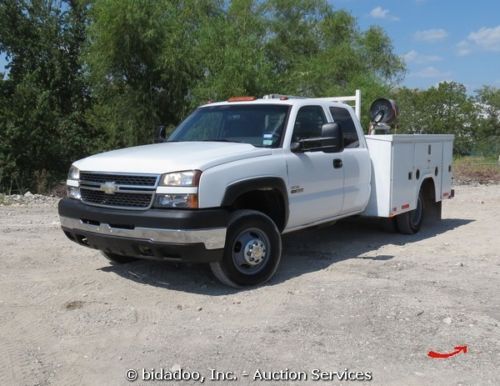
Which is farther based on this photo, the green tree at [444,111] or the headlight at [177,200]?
the green tree at [444,111]

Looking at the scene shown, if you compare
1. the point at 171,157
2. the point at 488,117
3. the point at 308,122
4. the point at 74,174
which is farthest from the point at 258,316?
the point at 488,117

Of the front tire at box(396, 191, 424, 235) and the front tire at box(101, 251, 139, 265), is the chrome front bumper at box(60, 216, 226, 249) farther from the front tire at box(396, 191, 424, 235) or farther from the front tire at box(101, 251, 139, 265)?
the front tire at box(396, 191, 424, 235)

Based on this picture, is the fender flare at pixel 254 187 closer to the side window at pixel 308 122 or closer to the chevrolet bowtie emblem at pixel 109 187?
the side window at pixel 308 122

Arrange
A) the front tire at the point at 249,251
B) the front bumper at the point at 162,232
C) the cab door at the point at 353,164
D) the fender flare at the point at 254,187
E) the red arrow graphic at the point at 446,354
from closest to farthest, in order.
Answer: the red arrow graphic at the point at 446,354, the front bumper at the point at 162,232, the fender flare at the point at 254,187, the front tire at the point at 249,251, the cab door at the point at 353,164

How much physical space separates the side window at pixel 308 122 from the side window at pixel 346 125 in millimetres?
332

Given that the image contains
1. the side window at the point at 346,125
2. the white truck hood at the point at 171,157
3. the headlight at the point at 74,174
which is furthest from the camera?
the side window at the point at 346,125

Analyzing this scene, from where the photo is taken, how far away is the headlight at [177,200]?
5.08m

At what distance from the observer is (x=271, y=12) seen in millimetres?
29734

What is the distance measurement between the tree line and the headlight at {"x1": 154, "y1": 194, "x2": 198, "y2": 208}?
455 inches

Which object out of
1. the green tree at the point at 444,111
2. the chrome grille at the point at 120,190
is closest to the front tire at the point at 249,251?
the chrome grille at the point at 120,190

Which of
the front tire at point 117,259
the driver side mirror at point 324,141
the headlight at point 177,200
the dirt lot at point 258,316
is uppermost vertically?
the driver side mirror at point 324,141

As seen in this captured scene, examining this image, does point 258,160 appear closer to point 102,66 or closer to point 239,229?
Result: point 239,229

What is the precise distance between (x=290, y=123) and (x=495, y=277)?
275 cm

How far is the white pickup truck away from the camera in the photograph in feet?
16.8
